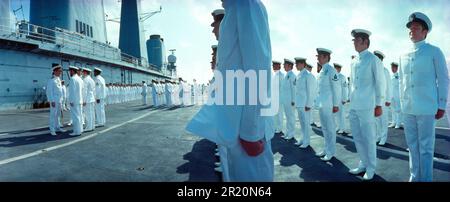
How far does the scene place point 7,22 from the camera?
11.6 meters

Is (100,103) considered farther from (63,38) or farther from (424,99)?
(63,38)

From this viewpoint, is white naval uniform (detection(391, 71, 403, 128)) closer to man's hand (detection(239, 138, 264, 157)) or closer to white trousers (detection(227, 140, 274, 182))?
white trousers (detection(227, 140, 274, 182))

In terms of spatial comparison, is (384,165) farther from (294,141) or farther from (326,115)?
(294,141)

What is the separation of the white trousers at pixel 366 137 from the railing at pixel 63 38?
12757 mm

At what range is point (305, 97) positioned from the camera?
504 cm

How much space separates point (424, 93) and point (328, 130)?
1.65 meters

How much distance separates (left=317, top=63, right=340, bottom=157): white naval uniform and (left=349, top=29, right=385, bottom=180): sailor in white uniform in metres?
0.85

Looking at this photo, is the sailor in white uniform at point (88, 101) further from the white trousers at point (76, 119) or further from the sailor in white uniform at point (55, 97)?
the white trousers at point (76, 119)

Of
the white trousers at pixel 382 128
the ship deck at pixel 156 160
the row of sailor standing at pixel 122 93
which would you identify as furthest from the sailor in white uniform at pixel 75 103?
the row of sailor standing at pixel 122 93

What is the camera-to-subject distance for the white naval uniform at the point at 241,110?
3.80ft

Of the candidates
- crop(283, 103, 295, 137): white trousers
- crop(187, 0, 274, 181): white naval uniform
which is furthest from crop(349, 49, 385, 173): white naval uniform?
crop(283, 103, 295, 137): white trousers

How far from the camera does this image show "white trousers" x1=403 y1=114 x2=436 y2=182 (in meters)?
2.51

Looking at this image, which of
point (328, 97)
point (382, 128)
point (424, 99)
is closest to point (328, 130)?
point (328, 97)
